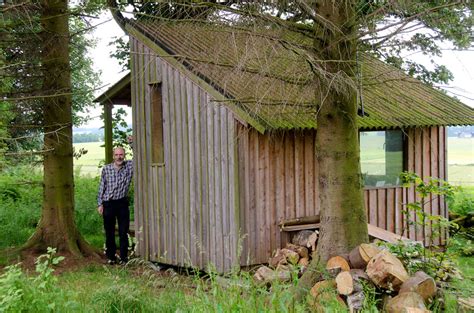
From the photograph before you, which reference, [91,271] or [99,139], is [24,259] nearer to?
[91,271]

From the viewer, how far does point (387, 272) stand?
19.9 ft

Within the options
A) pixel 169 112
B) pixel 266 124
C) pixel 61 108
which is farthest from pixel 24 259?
pixel 266 124

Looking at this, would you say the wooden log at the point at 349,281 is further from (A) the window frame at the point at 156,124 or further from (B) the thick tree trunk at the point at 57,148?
(B) the thick tree trunk at the point at 57,148

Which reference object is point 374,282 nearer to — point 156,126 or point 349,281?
point 349,281

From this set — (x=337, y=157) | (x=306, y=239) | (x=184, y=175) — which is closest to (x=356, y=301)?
(x=337, y=157)

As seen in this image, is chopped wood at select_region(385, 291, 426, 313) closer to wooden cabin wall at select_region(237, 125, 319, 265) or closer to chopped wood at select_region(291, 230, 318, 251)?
chopped wood at select_region(291, 230, 318, 251)

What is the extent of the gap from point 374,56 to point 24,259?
7.22 m

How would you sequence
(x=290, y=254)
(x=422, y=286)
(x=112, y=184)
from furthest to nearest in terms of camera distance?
(x=112, y=184)
(x=290, y=254)
(x=422, y=286)

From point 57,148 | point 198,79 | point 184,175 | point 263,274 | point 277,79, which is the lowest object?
point 263,274

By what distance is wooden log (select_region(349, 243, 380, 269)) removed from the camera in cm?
648

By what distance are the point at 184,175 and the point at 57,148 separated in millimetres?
2753

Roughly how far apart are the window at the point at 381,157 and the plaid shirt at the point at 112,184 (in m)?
4.41

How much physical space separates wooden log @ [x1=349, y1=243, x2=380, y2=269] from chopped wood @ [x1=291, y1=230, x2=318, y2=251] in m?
2.30

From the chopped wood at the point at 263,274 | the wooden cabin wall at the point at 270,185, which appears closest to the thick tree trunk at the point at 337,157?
the chopped wood at the point at 263,274
